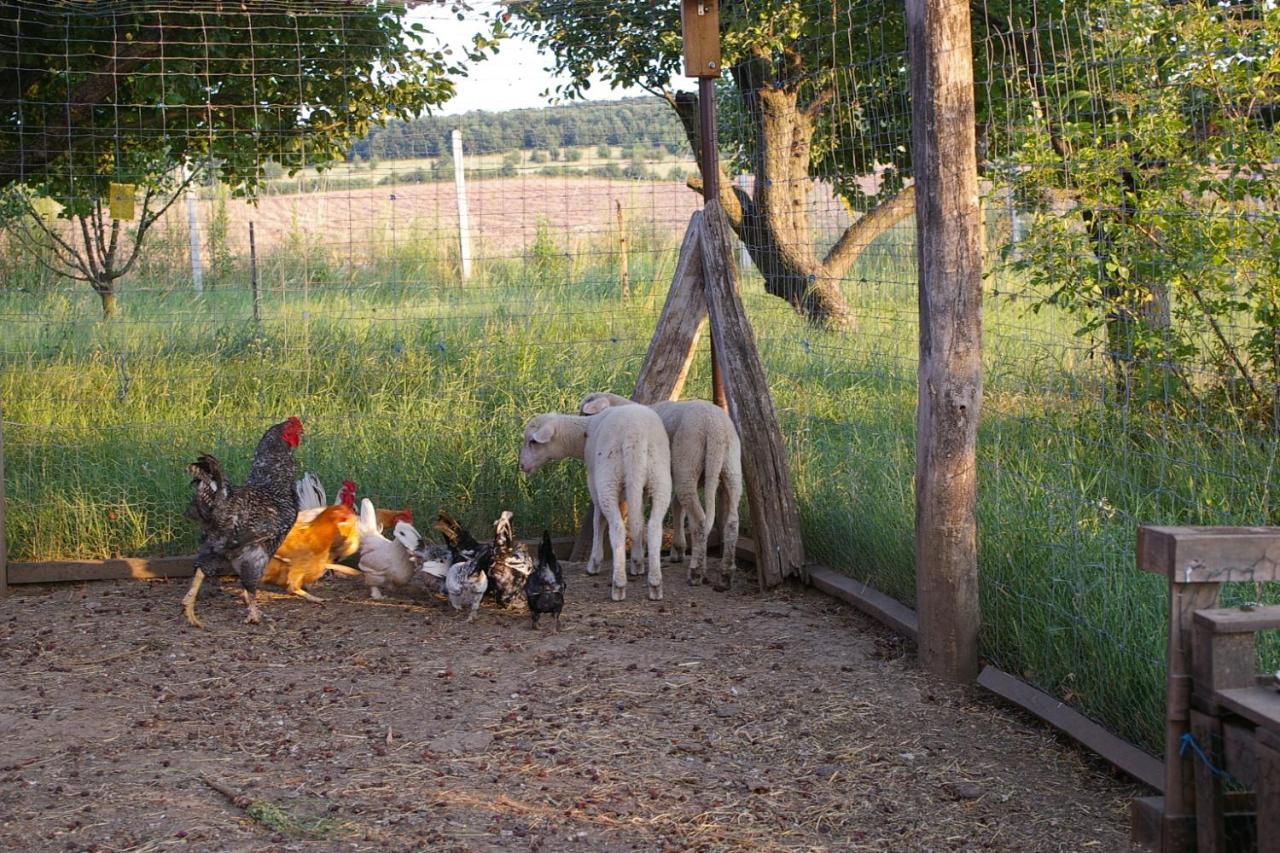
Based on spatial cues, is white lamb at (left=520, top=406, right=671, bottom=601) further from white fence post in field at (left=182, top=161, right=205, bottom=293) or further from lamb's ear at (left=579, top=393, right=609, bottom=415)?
white fence post in field at (left=182, top=161, right=205, bottom=293)

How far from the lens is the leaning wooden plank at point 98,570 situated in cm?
742

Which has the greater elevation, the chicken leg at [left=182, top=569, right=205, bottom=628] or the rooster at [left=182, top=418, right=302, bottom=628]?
the rooster at [left=182, top=418, right=302, bottom=628]

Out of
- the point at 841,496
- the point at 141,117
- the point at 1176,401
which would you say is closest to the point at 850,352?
the point at 841,496

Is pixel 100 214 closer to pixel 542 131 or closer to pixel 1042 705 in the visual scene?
pixel 542 131

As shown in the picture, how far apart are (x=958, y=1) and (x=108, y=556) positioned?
5834mm

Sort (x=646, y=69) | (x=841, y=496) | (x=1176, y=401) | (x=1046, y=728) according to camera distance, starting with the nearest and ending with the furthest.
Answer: (x=1046, y=728)
(x=1176, y=401)
(x=841, y=496)
(x=646, y=69)

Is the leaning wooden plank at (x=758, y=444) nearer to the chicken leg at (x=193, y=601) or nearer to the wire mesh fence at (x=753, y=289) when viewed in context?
the wire mesh fence at (x=753, y=289)

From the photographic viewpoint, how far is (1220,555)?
3117 millimetres

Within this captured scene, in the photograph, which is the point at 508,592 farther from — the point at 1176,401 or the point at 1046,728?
the point at 1176,401

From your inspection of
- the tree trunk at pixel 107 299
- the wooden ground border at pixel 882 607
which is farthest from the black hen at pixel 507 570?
the tree trunk at pixel 107 299

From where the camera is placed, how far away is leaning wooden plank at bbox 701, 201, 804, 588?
22.9ft

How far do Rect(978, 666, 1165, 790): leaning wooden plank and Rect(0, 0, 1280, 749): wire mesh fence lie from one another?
91 mm

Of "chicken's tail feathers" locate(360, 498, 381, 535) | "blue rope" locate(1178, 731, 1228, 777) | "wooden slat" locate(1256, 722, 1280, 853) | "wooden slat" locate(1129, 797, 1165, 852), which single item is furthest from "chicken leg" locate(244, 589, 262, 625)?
"wooden slat" locate(1256, 722, 1280, 853)

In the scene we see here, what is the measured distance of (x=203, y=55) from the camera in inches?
334
